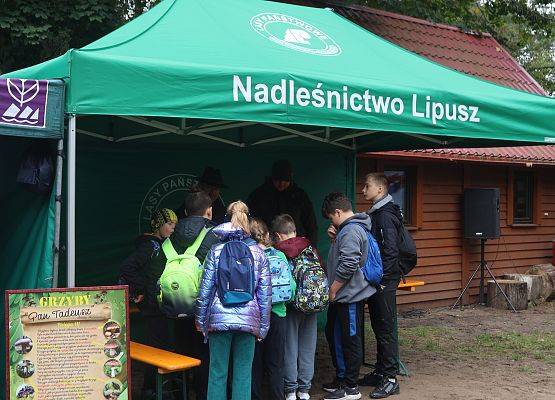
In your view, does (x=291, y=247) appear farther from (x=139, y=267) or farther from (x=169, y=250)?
(x=139, y=267)

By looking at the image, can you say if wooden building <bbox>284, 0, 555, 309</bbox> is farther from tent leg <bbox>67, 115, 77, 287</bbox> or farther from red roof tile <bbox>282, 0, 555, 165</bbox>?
tent leg <bbox>67, 115, 77, 287</bbox>

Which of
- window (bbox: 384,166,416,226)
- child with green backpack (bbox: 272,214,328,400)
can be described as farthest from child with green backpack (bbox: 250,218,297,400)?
window (bbox: 384,166,416,226)

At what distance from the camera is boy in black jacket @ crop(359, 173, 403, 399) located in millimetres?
6594

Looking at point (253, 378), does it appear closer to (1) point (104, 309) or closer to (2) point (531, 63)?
(1) point (104, 309)

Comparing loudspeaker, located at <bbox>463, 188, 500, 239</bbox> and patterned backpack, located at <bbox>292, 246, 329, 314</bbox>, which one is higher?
loudspeaker, located at <bbox>463, 188, 500, 239</bbox>

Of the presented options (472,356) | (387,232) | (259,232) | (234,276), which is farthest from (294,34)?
(472,356)

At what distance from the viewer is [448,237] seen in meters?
12.8

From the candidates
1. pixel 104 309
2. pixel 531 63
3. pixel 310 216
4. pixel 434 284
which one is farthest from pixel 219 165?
pixel 531 63

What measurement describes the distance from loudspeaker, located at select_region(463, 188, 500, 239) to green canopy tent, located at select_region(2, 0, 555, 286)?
408 centimetres

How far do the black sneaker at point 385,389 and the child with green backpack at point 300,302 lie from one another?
70 centimetres

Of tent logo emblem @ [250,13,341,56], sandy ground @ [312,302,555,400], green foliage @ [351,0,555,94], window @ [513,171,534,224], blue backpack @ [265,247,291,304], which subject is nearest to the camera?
blue backpack @ [265,247,291,304]

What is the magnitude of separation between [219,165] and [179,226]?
2.74 metres

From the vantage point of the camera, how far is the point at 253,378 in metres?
5.84

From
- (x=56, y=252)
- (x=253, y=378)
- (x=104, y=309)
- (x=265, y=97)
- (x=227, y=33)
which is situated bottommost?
(x=253, y=378)
